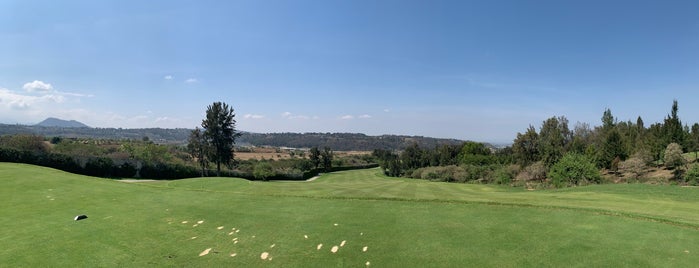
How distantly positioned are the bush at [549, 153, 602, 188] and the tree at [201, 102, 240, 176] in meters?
42.6

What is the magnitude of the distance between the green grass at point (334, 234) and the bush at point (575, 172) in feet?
80.9

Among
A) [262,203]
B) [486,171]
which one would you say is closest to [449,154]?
[486,171]

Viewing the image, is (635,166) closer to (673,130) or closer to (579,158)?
(673,130)

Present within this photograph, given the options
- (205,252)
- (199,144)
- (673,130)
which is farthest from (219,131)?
(673,130)

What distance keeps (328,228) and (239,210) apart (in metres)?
3.73

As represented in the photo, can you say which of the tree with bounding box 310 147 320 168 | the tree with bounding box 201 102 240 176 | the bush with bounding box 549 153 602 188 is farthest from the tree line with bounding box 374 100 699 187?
the tree with bounding box 201 102 240 176

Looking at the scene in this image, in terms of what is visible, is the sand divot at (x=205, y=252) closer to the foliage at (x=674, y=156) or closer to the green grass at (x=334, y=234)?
the green grass at (x=334, y=234)

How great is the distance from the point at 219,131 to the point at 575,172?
1777 inches

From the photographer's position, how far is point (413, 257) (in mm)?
7520

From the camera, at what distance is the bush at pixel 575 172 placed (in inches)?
1421

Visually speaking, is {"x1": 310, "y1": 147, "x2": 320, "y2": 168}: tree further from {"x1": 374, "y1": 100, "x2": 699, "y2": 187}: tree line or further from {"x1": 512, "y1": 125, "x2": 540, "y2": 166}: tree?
{"x1": 512, "y1": 125, "x2": 540, "y2": 166}: tree

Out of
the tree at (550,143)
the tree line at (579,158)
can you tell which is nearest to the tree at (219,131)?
the tree line at (579,158)

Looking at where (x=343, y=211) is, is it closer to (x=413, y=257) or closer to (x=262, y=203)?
(x=262, y=203)

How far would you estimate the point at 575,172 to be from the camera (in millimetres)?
36344
